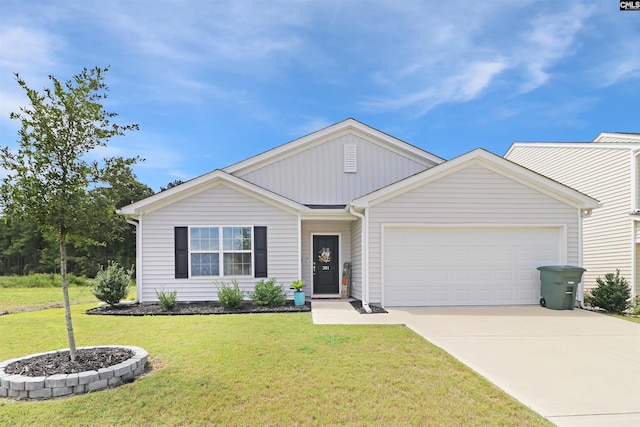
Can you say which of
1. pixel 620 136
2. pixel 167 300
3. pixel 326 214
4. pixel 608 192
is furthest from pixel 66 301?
pixel 620 136

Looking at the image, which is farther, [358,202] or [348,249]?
[348,249]

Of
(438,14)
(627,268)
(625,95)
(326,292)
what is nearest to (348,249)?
(326,292)

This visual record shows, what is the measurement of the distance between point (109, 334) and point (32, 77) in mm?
4843

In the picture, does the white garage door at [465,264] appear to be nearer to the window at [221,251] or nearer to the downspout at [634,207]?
the window at [221,251]

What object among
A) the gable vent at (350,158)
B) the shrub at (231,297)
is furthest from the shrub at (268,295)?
the gable vent at (350,158)

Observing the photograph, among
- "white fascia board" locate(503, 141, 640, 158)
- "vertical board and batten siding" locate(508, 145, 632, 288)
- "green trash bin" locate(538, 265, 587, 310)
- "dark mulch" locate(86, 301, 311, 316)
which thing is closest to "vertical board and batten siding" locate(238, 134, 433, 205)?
"dark mulch" locate(86, 301, 311, 316)

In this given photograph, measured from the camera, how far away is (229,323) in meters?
8.68

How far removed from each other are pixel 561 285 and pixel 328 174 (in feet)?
25.3

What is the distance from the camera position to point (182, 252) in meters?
11.7

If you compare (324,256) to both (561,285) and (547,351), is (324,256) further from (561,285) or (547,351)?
(547,351)

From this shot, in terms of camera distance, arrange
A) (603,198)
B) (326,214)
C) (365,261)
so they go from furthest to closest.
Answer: (603,198), (326,214), (365,261)

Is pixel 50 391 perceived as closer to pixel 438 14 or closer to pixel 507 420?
pixel 507 420

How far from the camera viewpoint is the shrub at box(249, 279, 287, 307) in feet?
36.1

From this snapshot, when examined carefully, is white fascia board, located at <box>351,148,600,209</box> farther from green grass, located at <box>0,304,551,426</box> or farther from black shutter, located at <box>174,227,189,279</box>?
black shutter, located at <box>174,227,189,279</box>
